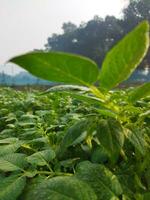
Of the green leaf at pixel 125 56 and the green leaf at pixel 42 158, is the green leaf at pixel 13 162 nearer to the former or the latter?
the green leaf at pixel 42 158

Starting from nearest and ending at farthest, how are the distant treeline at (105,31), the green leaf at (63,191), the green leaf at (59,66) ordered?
the green leaf at (59,66) < the green leaf at (63,191) < the distant treeline at (105,31)

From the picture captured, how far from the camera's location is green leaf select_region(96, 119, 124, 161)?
833 millimetres

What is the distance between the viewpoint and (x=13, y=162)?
3.26 feet

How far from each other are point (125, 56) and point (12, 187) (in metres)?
0.38

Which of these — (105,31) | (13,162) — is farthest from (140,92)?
(105,31)

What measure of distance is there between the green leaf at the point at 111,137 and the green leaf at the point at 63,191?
8 centimetres

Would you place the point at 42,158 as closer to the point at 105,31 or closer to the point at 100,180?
the point at 100,180

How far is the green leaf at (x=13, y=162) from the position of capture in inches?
38.1

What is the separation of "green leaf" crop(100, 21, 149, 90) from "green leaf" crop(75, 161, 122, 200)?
0.21 meters

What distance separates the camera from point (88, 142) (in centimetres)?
112

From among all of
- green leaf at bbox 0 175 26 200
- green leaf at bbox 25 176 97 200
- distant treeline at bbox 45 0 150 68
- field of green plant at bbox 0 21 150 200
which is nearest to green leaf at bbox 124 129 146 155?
field of green plant at bbox 0 21 150 200

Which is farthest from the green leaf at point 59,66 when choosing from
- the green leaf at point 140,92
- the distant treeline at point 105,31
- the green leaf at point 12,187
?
the distant treeline at point 105,31

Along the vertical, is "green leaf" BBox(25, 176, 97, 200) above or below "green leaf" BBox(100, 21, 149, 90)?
below

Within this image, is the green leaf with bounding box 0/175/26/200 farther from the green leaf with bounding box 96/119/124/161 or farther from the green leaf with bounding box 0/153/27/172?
the green leaf with bounding box 96/119/124/161
